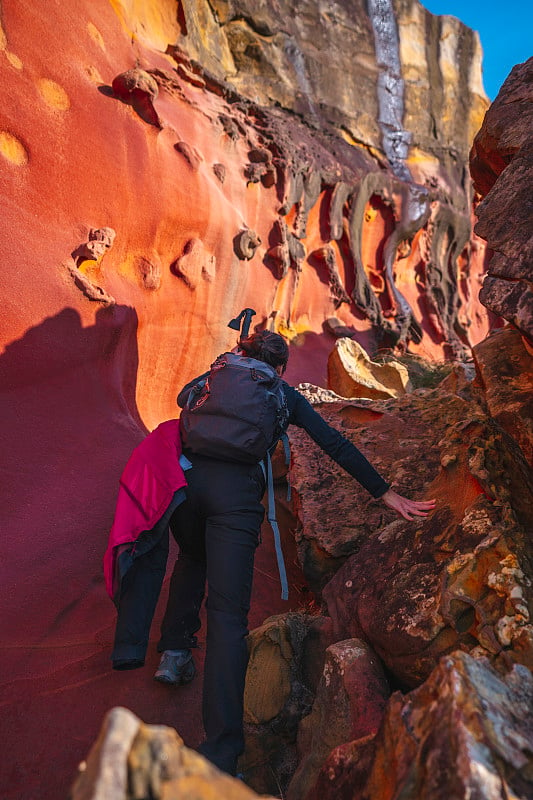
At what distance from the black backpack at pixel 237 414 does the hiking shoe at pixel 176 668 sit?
3.31ft

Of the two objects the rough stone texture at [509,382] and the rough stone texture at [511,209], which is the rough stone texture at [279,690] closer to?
the rough stone texture at [509,382]

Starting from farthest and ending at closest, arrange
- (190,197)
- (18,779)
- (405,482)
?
1. (190,197)
2. (405,482)
3. (18,779)

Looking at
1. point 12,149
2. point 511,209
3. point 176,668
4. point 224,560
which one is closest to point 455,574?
point 224,560

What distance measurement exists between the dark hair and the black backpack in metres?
0.22

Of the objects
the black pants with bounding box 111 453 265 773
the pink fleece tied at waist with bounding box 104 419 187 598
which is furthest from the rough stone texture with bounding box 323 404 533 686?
the pink fleece tied at waist with bounding box 104 419 187 598

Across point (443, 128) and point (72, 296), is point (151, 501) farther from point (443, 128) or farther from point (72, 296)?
point (443, 128)

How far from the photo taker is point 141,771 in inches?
33.9

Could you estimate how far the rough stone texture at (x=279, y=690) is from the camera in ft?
6.73

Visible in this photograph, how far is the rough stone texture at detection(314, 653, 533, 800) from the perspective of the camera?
3.33 ft

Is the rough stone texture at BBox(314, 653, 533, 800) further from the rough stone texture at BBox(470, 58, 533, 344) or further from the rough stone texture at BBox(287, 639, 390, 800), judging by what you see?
the rough stone texture at BBox(470, 58, 533, 344)

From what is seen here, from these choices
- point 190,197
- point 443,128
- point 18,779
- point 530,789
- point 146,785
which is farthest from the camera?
point 443,128

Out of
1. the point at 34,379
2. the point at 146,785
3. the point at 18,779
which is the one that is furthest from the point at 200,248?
the point at 146,785

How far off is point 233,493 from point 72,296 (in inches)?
105

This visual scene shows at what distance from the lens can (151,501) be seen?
226 centimetres
